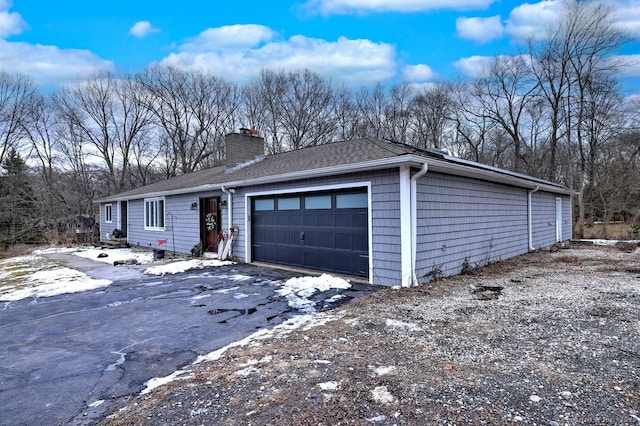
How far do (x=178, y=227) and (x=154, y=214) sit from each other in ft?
7.09

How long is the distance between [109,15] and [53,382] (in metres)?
12.1

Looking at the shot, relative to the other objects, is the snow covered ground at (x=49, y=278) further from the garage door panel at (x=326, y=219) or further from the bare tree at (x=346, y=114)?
the bare tree at (x=346, y=114)

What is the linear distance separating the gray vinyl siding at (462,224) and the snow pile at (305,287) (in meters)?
1.56

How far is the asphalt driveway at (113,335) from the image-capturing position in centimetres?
279

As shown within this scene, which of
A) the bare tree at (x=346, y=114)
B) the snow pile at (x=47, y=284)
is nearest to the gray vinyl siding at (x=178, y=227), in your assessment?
the snow pile at (x=47, y=284)

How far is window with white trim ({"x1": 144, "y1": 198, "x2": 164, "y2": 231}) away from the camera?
44.4 feet

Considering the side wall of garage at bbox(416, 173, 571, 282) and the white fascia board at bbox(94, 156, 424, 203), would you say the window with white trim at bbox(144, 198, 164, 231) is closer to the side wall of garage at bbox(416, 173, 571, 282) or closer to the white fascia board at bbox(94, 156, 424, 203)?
the white fascia board at bbox(94, 156, 424, 203)

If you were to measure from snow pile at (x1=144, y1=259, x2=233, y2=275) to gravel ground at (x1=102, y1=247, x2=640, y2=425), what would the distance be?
17.4 feet

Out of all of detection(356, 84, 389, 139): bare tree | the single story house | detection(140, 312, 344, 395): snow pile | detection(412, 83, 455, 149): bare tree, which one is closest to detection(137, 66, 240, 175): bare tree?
detection(356, 84, 389, 139): bare tree

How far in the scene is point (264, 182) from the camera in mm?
8938

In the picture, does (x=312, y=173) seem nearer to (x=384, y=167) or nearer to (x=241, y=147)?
(x=384, y=167)

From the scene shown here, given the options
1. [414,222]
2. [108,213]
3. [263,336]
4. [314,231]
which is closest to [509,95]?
[314,231]

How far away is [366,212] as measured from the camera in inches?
272


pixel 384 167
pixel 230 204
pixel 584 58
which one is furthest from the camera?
pixel 584 58
